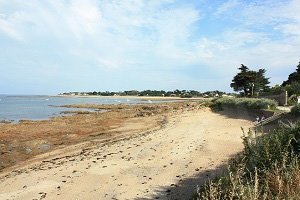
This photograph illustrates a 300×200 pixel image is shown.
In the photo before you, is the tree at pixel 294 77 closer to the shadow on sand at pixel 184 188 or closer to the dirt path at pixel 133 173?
the dirt path at pixel 133 173

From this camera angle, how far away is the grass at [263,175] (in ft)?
18.2

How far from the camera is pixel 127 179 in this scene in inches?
407

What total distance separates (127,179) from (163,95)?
170 m

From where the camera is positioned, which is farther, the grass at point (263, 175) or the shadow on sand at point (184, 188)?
the shadow on sand at point (184, 188)

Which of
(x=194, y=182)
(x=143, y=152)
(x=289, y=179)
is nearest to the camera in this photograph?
(x=289, y=179)

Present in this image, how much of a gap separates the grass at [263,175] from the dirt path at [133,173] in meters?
1.85

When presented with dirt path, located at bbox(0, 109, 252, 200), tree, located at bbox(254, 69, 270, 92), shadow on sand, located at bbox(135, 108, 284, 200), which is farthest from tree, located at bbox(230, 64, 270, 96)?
shadow on sand, located at bbox(135, 108, 284, 200)

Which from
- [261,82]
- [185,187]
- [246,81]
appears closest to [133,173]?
[185,187]

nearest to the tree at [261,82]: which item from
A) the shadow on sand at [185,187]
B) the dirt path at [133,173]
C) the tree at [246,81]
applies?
the tree at [246,81]

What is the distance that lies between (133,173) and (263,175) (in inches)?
198

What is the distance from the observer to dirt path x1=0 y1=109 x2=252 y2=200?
936 centimetres

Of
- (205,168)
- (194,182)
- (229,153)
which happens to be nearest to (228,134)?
(229,153)

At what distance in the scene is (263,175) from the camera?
6.72m

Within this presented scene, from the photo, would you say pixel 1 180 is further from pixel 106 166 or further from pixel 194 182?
pixel 194 182
